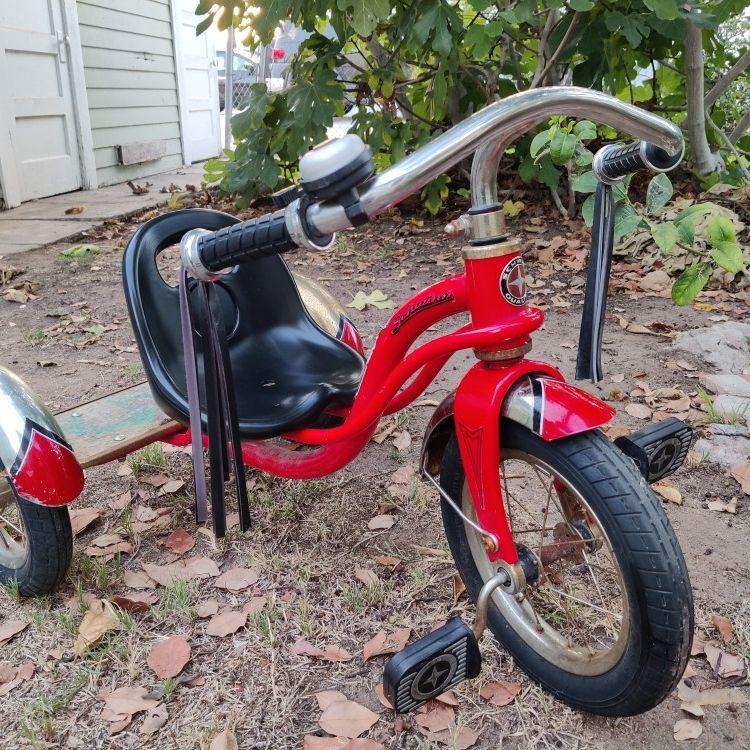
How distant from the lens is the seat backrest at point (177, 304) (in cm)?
168

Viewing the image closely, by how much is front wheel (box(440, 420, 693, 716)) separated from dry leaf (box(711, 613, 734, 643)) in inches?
7.4

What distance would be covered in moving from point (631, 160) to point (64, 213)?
16.5 ft

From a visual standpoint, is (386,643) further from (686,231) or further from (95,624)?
(686,231)

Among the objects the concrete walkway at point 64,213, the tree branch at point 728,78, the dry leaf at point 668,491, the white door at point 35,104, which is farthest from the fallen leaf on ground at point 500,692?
the white door at point 35,104

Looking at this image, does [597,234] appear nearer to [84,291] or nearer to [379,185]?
[379,185]

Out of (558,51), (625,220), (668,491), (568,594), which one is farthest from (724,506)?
(558,51)

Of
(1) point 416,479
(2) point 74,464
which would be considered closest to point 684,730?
(1) point 416,479

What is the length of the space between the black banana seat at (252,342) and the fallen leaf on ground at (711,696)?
0.84m

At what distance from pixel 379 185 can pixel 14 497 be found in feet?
3.68

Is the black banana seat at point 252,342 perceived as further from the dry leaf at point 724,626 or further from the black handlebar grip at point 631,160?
the dry leaf at point 724,626

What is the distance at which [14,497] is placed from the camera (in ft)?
5.26

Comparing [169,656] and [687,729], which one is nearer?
[687,729]

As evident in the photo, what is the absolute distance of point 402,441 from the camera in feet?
7.50

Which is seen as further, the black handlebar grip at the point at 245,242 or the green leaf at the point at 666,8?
the green leaf at the point at 666,8
